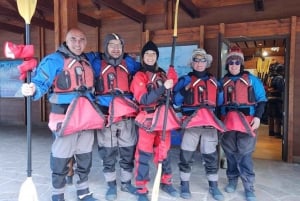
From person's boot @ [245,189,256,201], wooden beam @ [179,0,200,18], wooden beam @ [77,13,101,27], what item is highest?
wooden beam @ [77,13,101,27]

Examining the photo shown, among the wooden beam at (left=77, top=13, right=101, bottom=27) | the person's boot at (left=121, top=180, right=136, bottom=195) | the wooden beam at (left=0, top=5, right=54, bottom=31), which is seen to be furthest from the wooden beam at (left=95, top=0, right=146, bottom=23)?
the person's boot at (left=121, top=180, right=136, bottom=195)

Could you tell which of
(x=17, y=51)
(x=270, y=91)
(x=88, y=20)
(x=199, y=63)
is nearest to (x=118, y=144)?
(x=199, y=63)

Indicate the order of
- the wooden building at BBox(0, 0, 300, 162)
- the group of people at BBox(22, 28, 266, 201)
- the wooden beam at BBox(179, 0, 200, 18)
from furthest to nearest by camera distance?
the wooden beam at BBox(179, 0, 200, 18)
the wooden building at BBox(0, 0, 300, 162)
the group of people at BBox(22, 28, 266, 201)

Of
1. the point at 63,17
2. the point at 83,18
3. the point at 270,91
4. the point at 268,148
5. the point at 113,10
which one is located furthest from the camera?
the point at 270,91

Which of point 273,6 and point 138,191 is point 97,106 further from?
point 273,6

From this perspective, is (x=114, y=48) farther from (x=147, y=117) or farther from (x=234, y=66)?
(x=234, y=66)

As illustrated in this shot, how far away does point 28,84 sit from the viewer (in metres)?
2.13

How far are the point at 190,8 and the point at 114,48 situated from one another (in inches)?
103

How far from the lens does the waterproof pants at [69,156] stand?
96.7 inches

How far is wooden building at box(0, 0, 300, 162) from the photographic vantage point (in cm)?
421

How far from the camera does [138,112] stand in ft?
→ 9.12

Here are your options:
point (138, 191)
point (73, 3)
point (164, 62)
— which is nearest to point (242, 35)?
point (164, 62)

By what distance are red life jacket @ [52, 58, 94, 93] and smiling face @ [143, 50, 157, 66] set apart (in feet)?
1.93

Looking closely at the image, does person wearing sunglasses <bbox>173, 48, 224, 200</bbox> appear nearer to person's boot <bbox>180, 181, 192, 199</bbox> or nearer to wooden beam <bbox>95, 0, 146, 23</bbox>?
person's boot <bbox>180, 181, 192, 199</bbox>
